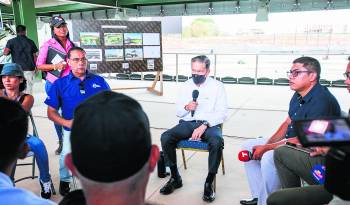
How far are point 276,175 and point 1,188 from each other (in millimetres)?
1664

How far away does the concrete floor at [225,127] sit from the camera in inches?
99.6

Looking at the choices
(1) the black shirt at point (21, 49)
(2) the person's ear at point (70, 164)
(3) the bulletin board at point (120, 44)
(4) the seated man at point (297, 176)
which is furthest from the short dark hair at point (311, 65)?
(1) the black shirt at point (21, 49)

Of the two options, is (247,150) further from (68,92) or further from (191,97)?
(68,92)

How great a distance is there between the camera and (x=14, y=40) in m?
5.42

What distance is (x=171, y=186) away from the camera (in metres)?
2.54

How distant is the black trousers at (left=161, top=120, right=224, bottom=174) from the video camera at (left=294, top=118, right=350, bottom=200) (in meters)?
1.63

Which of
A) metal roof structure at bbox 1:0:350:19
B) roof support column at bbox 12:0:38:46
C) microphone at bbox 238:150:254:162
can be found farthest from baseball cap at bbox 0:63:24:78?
metal roof structure at bbox 1:0:350:19

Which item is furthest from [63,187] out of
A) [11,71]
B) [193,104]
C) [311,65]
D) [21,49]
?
[21,49]

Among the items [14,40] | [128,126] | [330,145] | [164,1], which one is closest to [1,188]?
[128,126]

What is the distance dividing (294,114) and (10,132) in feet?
6.09

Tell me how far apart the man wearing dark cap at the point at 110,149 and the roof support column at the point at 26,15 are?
744 centimetres

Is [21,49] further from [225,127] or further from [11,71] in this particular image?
[225,127]

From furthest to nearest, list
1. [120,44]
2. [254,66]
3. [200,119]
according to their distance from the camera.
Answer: [254,66] < [120,44] < [200,119]

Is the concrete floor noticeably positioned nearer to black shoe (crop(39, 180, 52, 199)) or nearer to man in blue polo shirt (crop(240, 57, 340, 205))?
black shoe (crop(39, 180, 52, 199))
